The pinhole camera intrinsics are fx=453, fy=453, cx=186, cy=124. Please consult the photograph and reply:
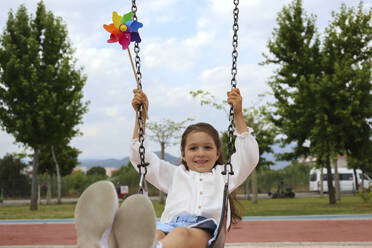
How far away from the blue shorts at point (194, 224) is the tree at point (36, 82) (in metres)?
13.8

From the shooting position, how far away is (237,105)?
9.33 feet

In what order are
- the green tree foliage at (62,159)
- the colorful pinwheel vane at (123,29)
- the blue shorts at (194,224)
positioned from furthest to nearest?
the green tree foliage at (62,159), the colorful pinwheel vane at (123,29), the blue shorts at (194,224)

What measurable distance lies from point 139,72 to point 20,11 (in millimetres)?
15116

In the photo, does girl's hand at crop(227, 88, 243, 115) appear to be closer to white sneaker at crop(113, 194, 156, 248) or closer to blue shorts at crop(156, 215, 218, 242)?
blue shorts at crop(156, 215, 218, 242)

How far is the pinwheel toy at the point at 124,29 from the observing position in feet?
10.1


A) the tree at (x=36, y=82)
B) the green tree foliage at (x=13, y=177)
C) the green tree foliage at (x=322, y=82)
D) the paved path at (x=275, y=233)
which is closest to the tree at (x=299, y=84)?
the green tree foliage at (x=322, y=82)

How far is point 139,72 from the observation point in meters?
2.77

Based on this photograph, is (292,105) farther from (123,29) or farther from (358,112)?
(123,29)

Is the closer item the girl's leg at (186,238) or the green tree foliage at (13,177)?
the girl's leg at (186,238)

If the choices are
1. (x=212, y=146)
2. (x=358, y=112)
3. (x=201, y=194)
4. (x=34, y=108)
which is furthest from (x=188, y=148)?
(x=34, y=108)

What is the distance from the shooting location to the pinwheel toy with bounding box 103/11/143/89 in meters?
3.08

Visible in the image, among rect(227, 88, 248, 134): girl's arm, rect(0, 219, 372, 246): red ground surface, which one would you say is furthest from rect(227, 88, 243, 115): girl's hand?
rect(0, 219, 372, 246): red ground surface

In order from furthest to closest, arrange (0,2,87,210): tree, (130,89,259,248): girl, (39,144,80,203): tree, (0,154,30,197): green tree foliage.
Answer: (0,154,30,197): green tree foliage < (39,144,80,203): tree < (0,2,87,210): tree < (130,89,259,248): girl

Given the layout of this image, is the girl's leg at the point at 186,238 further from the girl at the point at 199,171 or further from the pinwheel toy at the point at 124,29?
the pinwheel toy at the point at 124,29
